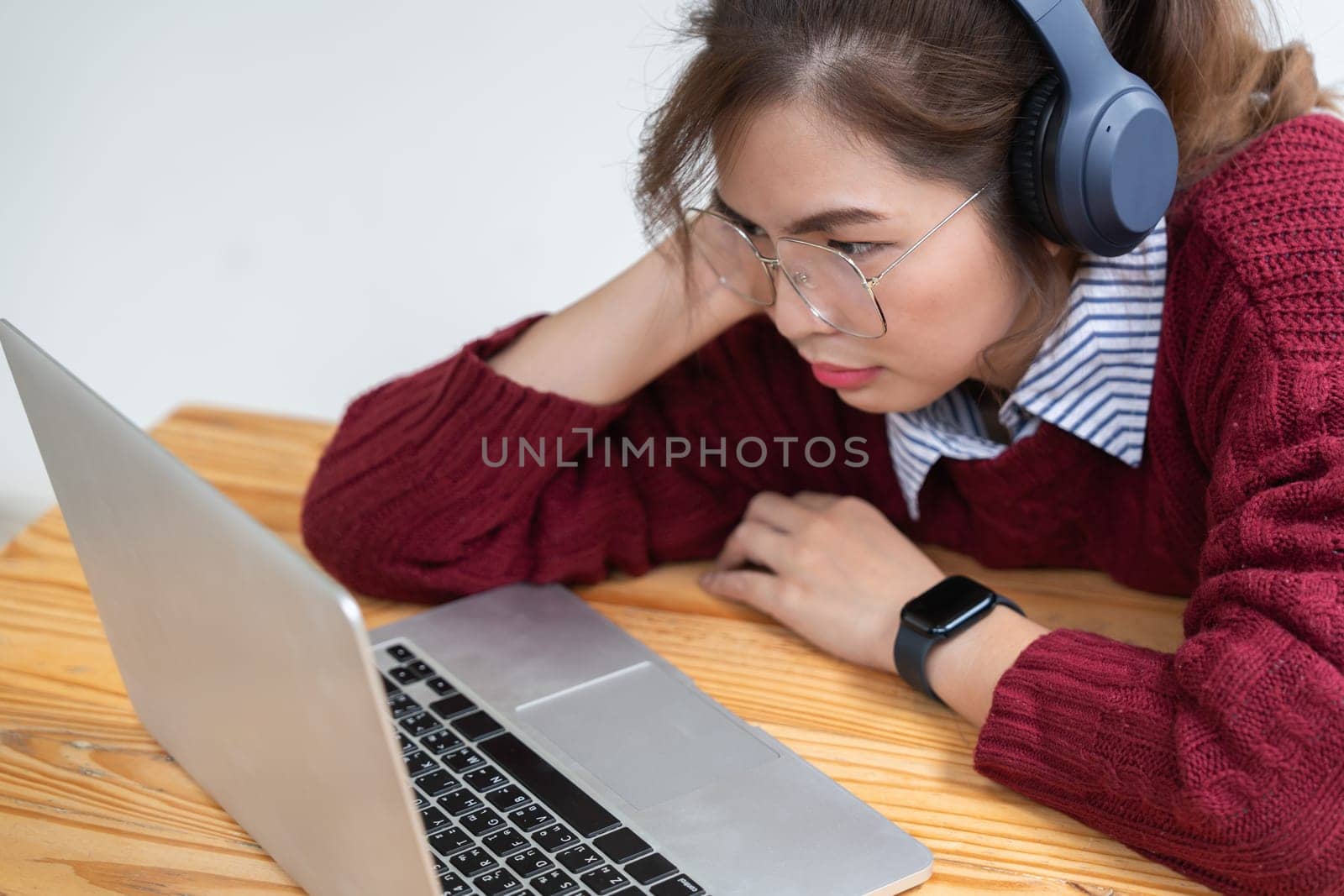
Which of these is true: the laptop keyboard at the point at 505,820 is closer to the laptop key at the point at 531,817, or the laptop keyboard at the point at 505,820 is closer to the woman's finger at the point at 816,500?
the laptop key at the point at 531,817

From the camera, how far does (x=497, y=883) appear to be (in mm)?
754

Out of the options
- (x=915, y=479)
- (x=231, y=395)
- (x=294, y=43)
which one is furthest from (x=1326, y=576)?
(x=231, y=395)

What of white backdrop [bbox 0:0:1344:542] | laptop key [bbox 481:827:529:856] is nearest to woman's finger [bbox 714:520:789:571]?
laptop key [bbox 481:827:529:856]

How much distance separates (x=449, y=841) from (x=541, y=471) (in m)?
0.39

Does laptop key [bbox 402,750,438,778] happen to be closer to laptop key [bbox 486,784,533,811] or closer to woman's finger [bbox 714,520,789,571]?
laptop key [bbox 486,784,533,811]

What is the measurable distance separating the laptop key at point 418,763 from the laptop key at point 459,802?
0.03m

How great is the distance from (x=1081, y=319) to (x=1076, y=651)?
25 centimetres

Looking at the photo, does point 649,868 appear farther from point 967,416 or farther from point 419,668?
point 967,416

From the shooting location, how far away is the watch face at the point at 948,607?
93 cm

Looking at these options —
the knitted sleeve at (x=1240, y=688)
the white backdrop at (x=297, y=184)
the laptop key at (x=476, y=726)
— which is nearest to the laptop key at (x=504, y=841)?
the laptop key at (x=476, y=726)

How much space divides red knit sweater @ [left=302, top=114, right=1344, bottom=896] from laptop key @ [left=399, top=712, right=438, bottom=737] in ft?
0.60

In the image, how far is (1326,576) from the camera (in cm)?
77

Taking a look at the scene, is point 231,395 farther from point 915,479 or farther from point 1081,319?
point 1081,319

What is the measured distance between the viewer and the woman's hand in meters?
0.99
